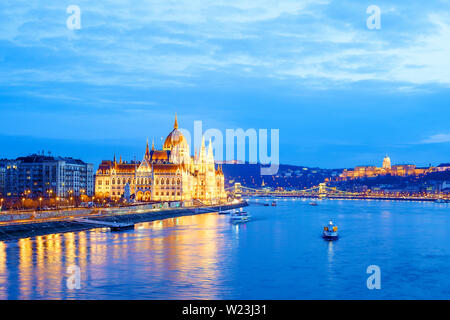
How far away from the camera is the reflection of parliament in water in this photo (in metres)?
109

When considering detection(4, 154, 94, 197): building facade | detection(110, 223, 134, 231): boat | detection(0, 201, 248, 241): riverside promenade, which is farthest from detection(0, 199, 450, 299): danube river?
detection(4, 154, 94, 197): building facade

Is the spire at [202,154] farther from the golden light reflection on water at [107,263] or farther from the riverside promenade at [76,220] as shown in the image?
the golden light reflection on water at [107,263]

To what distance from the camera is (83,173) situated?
122 metres

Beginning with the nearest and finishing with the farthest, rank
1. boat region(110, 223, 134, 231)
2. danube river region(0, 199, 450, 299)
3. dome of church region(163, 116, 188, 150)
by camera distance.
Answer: danube river region(0, 199, 450, 299)
boat region(110, 223, 134, 231)
dome of church region(163, 116, 188, 150)

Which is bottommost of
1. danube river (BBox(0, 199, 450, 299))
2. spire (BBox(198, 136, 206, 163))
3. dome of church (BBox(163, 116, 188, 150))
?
danube river (BBox(0, 199, 450, 299))

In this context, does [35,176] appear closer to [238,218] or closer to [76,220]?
[238,218]

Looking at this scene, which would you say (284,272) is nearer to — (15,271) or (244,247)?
(244,247)

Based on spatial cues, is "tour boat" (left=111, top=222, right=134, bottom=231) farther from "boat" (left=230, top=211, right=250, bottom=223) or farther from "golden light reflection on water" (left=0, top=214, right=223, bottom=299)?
"boat" (left=230, top=211, right=250, bottom=223)

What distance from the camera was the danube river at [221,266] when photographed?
27.0 m

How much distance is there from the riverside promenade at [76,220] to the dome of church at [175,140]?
111 ft

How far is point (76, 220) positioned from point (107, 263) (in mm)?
20560

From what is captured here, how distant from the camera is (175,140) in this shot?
403 feet

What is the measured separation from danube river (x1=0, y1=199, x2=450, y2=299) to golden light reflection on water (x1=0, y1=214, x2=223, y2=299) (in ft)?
0.16

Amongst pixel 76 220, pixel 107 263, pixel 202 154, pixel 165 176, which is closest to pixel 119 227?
pixel 76 220
